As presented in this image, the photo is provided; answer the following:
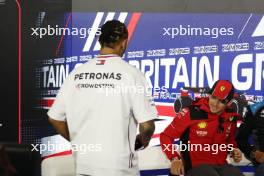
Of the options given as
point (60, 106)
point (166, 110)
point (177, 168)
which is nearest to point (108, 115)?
point (60, 106)

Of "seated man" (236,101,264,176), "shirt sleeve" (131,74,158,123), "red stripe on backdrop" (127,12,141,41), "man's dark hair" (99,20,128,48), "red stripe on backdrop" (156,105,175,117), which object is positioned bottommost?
"seated man" (236,101,264,176)

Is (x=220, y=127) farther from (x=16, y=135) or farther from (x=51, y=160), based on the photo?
(x=16, y=135)

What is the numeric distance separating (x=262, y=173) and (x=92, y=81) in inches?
67.2

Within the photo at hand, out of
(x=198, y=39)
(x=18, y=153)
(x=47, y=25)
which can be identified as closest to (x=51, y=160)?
(x=18, y=153)

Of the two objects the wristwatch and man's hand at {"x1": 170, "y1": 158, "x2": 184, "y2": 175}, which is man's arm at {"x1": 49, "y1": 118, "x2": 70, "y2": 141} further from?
the wristwatch

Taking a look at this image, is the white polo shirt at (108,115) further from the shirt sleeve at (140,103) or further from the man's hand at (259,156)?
the man's hand at (259,156)

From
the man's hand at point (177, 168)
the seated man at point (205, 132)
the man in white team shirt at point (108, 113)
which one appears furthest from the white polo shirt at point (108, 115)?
the seated man at point (205, 132)

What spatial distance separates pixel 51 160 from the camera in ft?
11.8

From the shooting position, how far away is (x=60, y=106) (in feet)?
7.35

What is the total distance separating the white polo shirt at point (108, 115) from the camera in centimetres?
208

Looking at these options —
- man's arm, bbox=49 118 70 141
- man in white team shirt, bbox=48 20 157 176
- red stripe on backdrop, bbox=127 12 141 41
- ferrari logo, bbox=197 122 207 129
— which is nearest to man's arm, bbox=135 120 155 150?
man in white team shirt, bbox=48 20 157 176

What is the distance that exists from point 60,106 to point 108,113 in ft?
0.97

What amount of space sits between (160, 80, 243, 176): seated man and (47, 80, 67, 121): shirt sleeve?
1142mm

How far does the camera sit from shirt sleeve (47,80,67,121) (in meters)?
2.22
